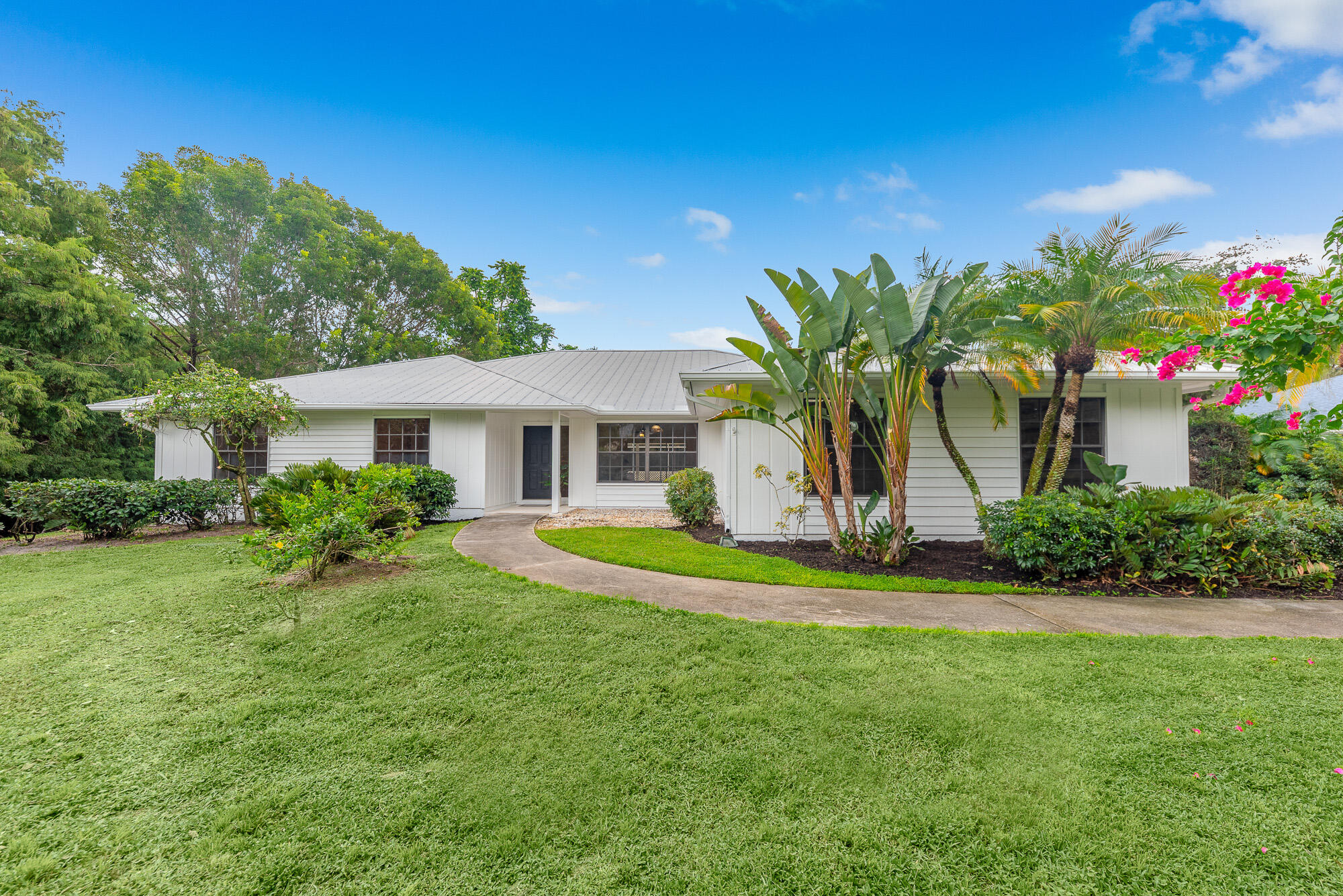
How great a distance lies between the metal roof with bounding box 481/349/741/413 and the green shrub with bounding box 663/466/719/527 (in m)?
2.22

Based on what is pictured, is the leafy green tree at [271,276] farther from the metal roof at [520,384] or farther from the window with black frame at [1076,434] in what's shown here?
the window with black frame at [1076,434]

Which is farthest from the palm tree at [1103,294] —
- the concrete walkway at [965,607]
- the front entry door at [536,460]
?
the front entry door at [536,460]

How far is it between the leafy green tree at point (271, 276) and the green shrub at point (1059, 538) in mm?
24322

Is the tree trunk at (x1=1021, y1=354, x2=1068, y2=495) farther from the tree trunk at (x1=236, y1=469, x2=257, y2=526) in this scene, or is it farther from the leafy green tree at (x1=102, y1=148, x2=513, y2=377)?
the leafy green tree at (x1=102, y1=148, x2=513, y2=377)

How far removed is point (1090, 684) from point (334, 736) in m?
4.49

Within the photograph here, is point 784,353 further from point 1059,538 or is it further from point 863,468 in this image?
point 1059,538

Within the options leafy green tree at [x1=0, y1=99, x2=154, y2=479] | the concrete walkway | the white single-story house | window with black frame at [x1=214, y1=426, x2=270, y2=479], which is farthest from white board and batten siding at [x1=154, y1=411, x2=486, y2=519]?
the concrete walkway

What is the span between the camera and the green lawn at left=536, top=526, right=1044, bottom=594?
5.82 m

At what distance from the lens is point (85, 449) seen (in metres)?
14.2

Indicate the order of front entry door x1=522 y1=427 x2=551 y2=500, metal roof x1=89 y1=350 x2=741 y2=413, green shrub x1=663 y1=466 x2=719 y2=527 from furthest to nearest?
front entry door x1=522 y1=427 x2=551 y2=500
metal roof x1=89 y1=350 x2=741 y2=413
green shrub x1=663 y1=466 x2=719 y2=527

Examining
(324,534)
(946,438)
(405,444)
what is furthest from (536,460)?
(946,438)

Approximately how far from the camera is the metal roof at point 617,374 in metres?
12.9

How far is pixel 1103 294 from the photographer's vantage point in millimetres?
6082

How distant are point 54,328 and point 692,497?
16.7m
